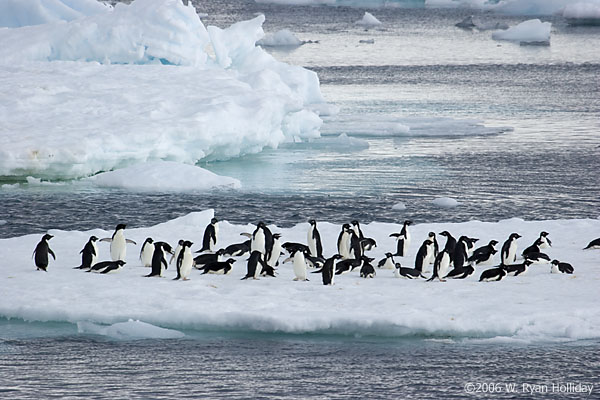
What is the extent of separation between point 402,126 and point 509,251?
1406 centimetres

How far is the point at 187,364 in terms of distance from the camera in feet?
31.0

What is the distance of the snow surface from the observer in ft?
33.0

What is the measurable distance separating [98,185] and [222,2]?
330 ft

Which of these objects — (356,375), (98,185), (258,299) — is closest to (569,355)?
(356,375)

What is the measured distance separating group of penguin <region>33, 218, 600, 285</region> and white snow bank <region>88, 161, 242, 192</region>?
210 inches

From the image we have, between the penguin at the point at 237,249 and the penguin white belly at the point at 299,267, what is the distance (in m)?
1.46

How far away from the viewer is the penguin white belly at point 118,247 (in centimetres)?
1282

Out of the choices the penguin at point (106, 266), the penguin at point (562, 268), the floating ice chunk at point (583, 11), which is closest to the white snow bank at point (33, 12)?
the penguin at point (106, 266)

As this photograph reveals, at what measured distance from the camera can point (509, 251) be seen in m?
12.8

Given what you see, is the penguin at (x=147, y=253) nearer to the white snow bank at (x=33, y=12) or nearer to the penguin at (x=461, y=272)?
the penguin at (x=461, y=272)

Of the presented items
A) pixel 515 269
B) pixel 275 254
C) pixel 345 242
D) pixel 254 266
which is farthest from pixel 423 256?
pixel 254 266

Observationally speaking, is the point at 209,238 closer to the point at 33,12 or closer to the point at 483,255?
the point at 483,255

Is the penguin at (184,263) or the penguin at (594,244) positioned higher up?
the penguin at (594,244)

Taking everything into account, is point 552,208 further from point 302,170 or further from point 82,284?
point 82,284
